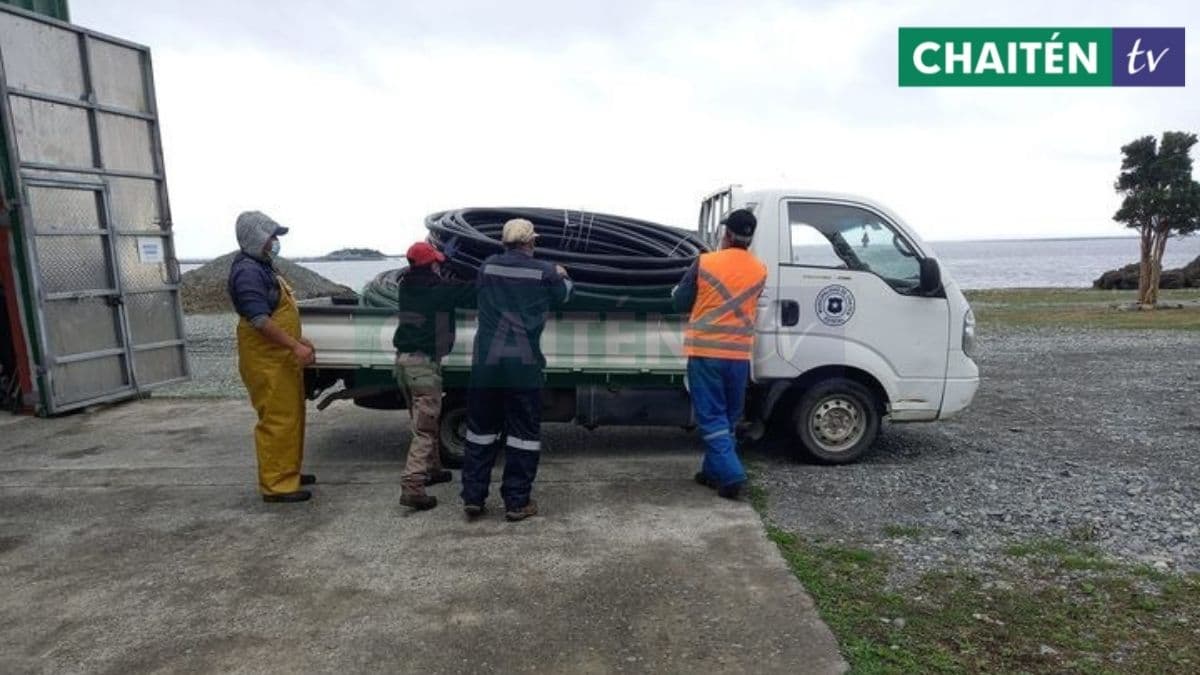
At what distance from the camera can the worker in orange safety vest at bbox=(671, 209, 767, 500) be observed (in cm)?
474

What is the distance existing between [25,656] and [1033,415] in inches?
304

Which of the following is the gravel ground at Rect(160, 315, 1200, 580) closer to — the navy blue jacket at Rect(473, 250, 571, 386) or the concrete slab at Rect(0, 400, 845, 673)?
the concrete slab at Rect(0, 400, 845, 673)

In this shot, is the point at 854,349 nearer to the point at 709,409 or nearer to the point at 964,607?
the point at 709,409

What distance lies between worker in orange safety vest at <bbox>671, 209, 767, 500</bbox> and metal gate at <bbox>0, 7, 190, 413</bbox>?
19.0 ft

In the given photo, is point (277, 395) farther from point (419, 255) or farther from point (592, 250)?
point (592, 250)

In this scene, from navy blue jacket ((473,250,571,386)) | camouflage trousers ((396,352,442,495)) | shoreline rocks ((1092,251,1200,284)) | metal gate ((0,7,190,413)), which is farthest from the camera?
shoreline rocks ((1092,251,1200,284))

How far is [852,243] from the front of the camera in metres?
5.39

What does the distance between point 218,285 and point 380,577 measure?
2090cm

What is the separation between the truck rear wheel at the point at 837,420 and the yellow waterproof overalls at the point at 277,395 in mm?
3400

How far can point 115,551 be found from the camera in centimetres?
405

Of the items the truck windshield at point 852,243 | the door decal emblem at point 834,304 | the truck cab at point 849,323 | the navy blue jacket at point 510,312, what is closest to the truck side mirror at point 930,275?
the truck cab at point 849,323

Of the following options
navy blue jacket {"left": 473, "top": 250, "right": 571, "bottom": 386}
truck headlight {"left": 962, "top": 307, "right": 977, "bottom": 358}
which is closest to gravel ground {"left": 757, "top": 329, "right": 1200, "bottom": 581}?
truck headlight {"left": 962, "top": 307, "right": 977, "bottom": 358}

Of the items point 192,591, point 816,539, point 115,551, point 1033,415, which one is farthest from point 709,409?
point 1033,415

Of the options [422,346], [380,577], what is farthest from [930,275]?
[380,577]
